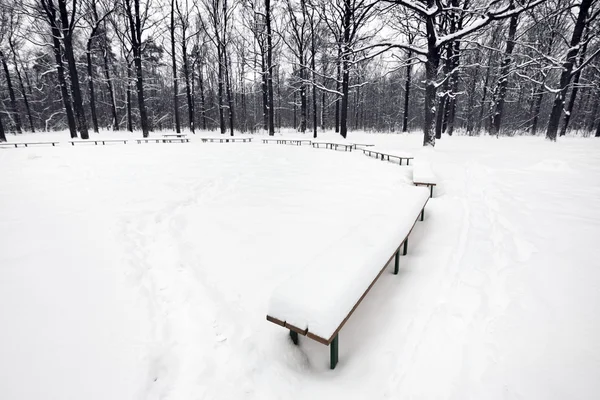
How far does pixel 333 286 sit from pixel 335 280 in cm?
9

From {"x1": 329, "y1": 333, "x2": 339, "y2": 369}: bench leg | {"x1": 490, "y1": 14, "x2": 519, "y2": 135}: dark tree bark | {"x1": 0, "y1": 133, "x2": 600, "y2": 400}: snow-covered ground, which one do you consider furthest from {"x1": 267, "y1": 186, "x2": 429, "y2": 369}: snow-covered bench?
{"x1": 490, "y1": 14, "x2": 519, "y2": 135}: dark tree bark

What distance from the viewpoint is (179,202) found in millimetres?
5691

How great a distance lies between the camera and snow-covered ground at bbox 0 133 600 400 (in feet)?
6.46

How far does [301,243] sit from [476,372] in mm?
2516

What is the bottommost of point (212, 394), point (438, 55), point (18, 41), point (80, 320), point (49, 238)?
point (212, 394)

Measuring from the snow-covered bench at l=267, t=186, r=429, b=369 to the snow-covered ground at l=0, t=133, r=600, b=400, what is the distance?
49 cm

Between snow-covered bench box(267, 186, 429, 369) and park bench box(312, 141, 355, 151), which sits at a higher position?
park bench box(312, 141, 355, 151)

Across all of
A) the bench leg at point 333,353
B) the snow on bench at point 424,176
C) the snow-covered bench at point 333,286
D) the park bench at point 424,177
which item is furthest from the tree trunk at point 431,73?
→ the bench leg at point 333,353

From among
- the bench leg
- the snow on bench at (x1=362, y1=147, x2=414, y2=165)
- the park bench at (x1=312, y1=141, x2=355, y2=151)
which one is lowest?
the bench leg

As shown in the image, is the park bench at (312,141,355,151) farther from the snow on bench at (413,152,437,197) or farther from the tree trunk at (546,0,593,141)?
the tree trunk at (546,0,593,141)

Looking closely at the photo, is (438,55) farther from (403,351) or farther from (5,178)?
(5,178)

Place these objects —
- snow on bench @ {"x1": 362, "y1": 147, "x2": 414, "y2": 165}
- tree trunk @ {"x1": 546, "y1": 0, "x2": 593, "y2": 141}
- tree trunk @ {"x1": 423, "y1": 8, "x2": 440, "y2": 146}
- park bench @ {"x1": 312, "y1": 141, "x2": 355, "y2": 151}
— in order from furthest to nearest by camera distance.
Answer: park bench @ {"x1": 312, "y1": 141, "x2": 355, "y2": 151} → tree trunk @ {"x1": 546, "y1": 0, "x2": 593, "y2": 141} → tree trunk @ {"x1": 423, "y1": 8, "x2": 440, "y2": 146} → snow on bench @ {"x1": 362, "y1": 147, "x2": 414, "y2": 165}

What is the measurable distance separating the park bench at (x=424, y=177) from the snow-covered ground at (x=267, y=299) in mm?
430

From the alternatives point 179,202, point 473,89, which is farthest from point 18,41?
point 473,89
